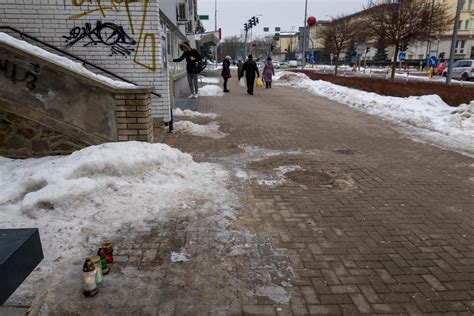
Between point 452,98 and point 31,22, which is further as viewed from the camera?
point 452,98

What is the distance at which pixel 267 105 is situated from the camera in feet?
47.0

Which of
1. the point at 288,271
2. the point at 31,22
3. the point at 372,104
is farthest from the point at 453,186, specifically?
the point at 372,104

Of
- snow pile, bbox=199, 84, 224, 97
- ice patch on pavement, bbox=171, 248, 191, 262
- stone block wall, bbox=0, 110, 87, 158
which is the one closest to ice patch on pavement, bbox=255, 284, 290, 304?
ice patch on pavement, bbox=171, 248, 191, 262

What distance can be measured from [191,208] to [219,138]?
4.05 meters

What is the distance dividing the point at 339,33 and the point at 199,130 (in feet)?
93.7

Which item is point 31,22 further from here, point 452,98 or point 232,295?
point 452,98

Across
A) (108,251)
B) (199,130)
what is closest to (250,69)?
(199,130)

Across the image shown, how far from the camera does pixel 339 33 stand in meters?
33.6

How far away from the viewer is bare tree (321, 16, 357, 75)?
3291cm

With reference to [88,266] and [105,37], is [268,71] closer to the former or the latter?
[105,37]

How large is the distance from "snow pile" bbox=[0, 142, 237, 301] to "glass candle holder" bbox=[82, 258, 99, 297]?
12.9 inches

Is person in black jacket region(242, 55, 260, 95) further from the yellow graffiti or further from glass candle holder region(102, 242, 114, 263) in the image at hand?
glass candle holder region(102, 242, 114, 263)

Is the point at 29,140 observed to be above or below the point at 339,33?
below

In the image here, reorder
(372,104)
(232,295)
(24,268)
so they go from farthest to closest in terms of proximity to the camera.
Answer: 1. (372,104)
2. (232,295)
3. (24,268)
